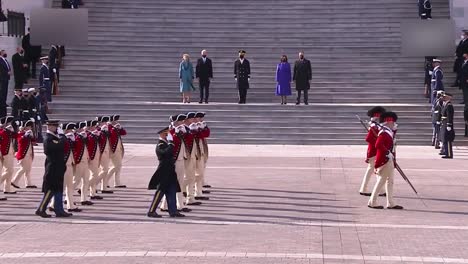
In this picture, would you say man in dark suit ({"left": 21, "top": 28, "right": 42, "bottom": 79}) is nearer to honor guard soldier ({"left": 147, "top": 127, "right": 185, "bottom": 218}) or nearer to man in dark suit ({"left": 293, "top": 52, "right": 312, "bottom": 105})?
man in dark suit ({"left": 293, "top": 52, "right": 312, "bottom": 105})

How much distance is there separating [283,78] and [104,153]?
14034 mm

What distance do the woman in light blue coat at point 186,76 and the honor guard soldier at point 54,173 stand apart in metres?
16.5

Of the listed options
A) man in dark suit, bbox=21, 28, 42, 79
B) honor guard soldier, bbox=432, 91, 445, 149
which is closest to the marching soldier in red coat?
honor guard soldier, bbox=432, 91, 445, 149

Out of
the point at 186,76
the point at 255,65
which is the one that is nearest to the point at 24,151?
the point at 186,76

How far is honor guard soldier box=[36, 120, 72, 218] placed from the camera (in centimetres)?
1917

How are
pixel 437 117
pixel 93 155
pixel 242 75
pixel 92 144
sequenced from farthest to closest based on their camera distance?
pixel 242 75 < pixel 437 117 < pixel 93 155 < pixel 92 144

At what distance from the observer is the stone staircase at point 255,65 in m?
34.7

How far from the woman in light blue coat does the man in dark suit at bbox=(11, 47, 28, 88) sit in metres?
5.22

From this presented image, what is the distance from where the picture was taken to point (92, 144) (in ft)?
71.1

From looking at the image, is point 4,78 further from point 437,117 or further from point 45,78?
point 437,117

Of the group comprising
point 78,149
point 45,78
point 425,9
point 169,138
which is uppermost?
point 425,9

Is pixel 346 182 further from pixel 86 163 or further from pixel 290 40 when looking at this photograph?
pixel 290 40

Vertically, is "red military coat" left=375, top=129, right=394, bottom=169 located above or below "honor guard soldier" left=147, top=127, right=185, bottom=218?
above

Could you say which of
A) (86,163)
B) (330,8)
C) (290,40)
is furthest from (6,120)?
(330,8)
